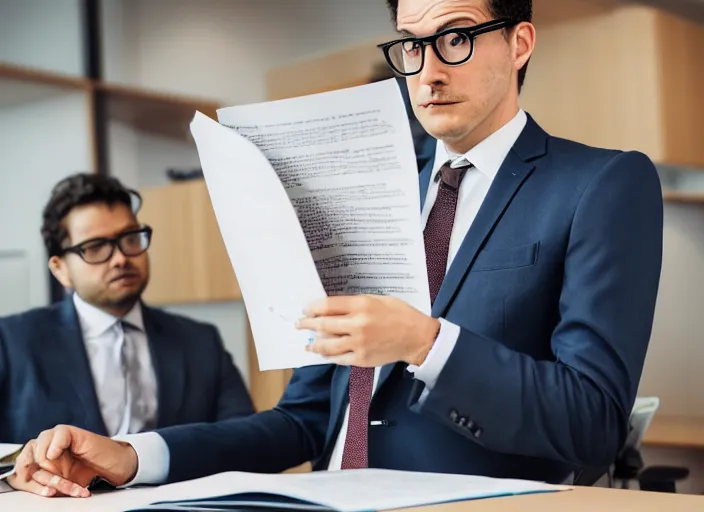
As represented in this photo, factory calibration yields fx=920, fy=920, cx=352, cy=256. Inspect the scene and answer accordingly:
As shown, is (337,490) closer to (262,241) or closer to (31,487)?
(262,241)

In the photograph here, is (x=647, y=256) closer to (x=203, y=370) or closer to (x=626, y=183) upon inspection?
(x=626, y=183)

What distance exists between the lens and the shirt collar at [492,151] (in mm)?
1352

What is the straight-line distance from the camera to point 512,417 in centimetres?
109

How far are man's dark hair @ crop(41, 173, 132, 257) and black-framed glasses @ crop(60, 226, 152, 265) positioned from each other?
0.08 meters

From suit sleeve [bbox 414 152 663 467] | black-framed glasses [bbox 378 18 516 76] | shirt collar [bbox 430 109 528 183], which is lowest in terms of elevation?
suit sleeve [bbox 414 152 663 467]

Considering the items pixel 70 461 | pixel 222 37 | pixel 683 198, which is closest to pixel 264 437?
pixel 70 461

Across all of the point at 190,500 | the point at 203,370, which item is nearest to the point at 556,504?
the point at 190,500

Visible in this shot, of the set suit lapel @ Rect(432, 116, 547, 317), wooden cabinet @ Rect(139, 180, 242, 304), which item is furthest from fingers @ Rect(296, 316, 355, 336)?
wooden cabinet @ Rect(139, 180, 242, 304)

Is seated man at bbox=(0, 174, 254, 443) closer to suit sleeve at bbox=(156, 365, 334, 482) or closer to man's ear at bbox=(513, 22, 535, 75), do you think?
suit sleeve at bbox=(156, 365, 334, 482)

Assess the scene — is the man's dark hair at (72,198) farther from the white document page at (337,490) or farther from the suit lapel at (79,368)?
the white document page at (337,490)

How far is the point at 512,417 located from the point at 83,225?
1.80 meters

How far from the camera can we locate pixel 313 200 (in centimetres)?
108

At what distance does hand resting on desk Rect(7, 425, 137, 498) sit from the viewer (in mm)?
1146

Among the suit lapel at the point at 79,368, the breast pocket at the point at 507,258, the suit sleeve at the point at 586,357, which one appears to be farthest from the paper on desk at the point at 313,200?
the suit lapel at the point at 79,368
